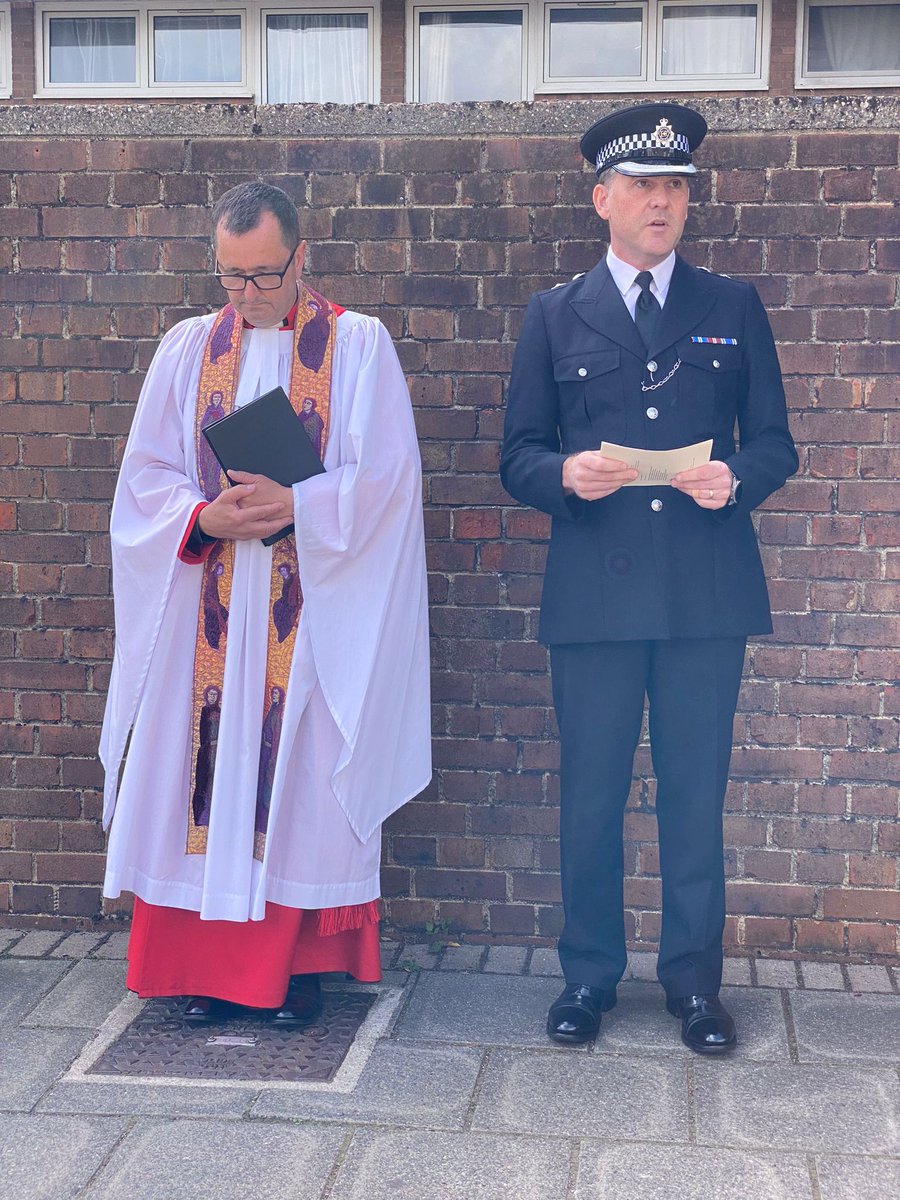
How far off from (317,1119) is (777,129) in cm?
308

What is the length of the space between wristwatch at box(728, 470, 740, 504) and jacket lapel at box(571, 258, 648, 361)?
40 cm

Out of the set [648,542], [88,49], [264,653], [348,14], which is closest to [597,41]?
[348,14]

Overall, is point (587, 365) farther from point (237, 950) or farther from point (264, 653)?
point (237, 950)

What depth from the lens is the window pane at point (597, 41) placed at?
14.8ft

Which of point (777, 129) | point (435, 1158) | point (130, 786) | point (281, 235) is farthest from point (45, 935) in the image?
point (777, 129)

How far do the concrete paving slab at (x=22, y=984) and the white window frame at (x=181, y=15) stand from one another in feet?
9.44

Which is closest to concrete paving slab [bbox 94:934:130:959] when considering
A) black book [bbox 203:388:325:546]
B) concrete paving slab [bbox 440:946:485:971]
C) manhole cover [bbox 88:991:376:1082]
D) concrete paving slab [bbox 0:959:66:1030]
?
concrete paving slab [bbox 0:959:66:1030]

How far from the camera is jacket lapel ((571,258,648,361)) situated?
3.62 meters

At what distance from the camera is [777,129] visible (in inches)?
163

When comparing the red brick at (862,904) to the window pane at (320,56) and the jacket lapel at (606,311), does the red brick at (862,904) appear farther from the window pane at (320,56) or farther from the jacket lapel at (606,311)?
the window pane at (320,56)

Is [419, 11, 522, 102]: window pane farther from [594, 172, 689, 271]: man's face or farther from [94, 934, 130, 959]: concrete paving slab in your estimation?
[94, 934, 130, 959]: concrete paving slab

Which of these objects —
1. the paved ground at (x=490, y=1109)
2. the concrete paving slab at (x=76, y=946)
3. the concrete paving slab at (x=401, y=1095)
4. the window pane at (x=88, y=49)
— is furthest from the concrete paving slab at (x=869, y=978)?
the window pane at (x=88, y=49)

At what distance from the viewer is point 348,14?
15.1 feet

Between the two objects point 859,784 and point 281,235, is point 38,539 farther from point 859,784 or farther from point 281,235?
point 859,784
